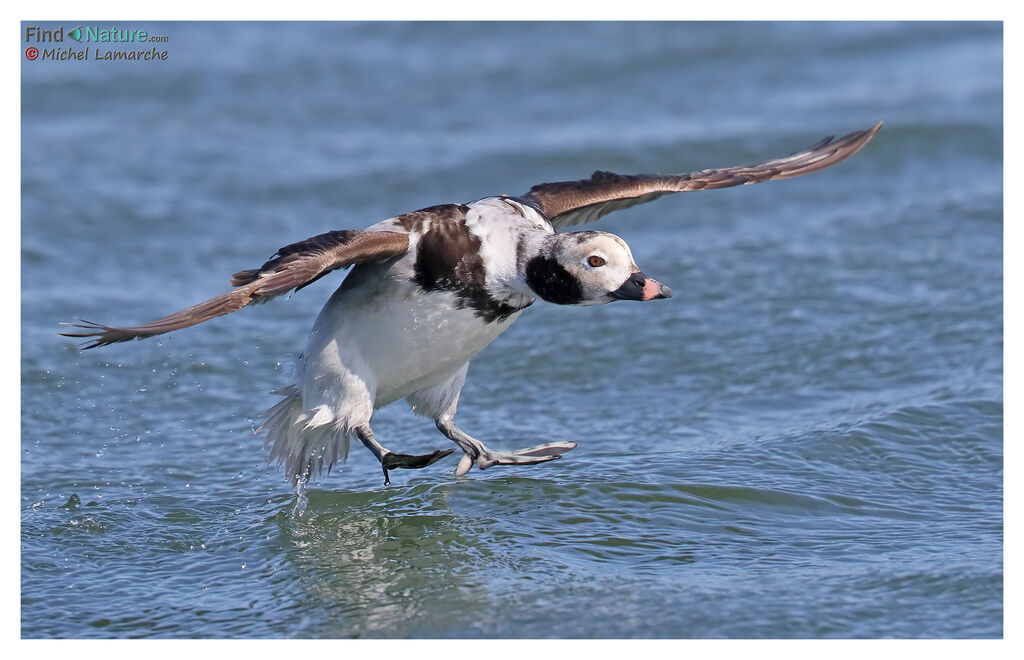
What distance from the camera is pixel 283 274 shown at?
20.6 feet

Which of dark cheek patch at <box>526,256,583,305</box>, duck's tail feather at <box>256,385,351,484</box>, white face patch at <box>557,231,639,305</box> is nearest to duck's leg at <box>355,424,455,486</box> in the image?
duck's tail feather at <box>256,385,351,484</box>

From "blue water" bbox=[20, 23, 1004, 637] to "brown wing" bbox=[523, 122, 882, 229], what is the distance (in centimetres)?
157

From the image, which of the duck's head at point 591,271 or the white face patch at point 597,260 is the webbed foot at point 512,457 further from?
the white face patch at point 597,260

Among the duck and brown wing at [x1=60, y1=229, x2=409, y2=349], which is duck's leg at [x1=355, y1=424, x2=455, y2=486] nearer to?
the duck

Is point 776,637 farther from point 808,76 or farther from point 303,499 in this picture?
point 808,76

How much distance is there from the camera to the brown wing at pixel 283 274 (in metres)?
5.82

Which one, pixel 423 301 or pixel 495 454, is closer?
pixel 423 301

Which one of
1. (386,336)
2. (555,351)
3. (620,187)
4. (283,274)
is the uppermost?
(620,187)

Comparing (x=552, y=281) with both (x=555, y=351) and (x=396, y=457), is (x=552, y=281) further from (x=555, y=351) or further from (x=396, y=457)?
(x=555, y=351)

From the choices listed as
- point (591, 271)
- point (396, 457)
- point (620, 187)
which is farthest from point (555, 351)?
point (591, 271)

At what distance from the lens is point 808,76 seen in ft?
55.4

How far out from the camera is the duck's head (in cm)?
683

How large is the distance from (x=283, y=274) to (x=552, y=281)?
147cm

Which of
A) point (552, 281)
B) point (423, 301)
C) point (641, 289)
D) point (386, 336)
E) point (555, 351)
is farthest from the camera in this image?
point (555, 351)
